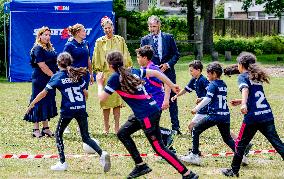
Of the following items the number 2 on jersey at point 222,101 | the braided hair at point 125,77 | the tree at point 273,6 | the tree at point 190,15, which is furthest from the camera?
the tree at point 190,15

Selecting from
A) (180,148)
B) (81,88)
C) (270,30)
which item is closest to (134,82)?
(81,88)

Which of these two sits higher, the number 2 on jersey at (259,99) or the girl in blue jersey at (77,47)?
the girl in blue jersey at (77,47)

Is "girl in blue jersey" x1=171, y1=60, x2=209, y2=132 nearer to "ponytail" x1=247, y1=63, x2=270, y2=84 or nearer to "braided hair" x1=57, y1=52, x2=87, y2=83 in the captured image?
"braided hair" x1=57, y1=52, x2=87, y2=83

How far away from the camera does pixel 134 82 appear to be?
24.3 ft

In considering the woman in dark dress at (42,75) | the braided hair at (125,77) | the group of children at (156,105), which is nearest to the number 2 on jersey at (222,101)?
the group of children at (156,105)

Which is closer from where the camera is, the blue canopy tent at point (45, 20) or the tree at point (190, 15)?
the blue canopy tent at point (45, 20)

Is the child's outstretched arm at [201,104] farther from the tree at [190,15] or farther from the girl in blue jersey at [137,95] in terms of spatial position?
the tree at [190,15]

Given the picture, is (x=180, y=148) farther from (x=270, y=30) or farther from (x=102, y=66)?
(x=270, y=30)

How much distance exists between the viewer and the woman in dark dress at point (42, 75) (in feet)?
35.5

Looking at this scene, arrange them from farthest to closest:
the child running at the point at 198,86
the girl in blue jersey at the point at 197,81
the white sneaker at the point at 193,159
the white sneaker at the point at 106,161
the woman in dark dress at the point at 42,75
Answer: the woman in dark dress at the point at 42,75 → the girl in blue jersey at the point at 197,81 → the child running at the point at 198,86 → the white sneaker at the point at 193,159 → the white sneaker at the point at 106,161

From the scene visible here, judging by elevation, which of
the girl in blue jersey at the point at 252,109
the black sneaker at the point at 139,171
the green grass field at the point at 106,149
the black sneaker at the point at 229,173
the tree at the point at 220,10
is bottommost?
the green grass field at the point at 106,149

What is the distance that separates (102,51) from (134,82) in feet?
12.3

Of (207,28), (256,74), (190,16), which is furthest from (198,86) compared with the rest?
(190,16)

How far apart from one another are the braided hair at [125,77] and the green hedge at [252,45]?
102 ft
